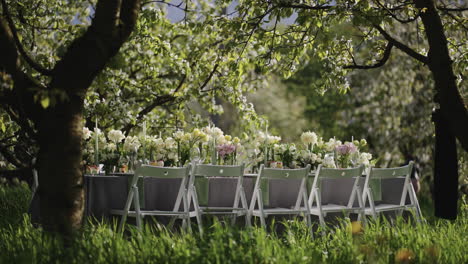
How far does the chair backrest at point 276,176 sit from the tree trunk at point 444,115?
1.24 metres

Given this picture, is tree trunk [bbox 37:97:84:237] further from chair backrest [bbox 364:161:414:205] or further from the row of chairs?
chair backrest [bbox 364:161:414:205]

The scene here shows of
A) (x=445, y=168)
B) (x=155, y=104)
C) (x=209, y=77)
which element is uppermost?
(x=209, y=77)

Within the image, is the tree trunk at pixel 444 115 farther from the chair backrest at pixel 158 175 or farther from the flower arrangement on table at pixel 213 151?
the chair backrest at pixel 158 175

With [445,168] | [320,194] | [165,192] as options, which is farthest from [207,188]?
[445,168]

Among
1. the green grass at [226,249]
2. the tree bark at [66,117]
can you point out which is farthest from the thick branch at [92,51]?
the green grass at [226,249]

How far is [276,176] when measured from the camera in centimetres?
680

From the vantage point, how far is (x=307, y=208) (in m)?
6.81

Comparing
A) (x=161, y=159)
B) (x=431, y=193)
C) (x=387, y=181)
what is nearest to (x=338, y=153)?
(x=387, y=181)

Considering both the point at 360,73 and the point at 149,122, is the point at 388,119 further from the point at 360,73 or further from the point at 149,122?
the point at 149,122

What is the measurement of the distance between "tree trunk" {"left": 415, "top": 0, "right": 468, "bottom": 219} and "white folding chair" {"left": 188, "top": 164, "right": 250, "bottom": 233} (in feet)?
5.96

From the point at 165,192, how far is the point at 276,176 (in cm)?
102

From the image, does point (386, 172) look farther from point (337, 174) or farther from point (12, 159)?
point (12, 159)

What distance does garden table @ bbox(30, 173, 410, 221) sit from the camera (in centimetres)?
649

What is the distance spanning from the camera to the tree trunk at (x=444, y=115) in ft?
20.9
